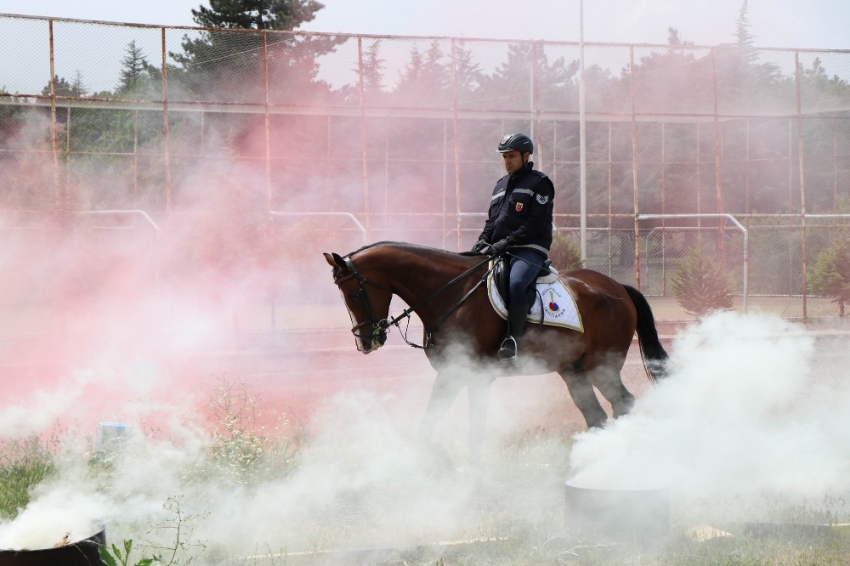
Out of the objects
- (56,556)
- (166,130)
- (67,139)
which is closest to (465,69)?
(166,130)

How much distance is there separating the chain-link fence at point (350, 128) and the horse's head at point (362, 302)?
12405mm

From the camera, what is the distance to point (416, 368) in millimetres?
16297

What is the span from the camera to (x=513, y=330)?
784 cm

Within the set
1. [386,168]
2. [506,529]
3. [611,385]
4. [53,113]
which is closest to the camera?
[506,529]

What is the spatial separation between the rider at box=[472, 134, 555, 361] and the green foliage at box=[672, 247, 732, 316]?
54.7ft

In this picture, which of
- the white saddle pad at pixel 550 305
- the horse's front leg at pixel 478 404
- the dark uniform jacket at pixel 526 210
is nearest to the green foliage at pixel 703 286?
the white saddle pad at pixel 550 305

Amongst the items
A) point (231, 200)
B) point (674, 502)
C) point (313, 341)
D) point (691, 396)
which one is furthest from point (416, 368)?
point (674, 502)

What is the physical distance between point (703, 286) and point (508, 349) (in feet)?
57.0

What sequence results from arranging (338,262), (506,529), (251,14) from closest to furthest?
(506,529) → (338,262) → (251,14)

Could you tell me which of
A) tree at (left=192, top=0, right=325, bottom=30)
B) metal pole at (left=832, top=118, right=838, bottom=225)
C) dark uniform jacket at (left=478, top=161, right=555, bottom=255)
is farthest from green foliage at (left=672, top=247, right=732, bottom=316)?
tree at (left=192, top=0, right=325, bottom=30)

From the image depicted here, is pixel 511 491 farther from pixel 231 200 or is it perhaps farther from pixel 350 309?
pixel 231 200

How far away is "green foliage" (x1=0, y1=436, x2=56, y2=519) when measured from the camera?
20.8 ft

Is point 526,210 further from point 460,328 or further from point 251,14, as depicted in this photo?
point 251,14

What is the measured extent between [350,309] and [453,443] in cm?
221
